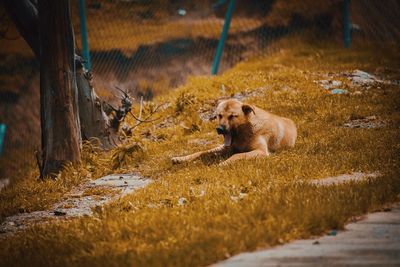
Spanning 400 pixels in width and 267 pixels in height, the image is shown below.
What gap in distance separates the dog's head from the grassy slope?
0.61m

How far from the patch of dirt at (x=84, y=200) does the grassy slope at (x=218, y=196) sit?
21 cm

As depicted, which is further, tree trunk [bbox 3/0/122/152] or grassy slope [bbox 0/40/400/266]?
tree trunk [bbox 3/0/122/152]

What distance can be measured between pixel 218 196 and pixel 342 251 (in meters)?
2.12

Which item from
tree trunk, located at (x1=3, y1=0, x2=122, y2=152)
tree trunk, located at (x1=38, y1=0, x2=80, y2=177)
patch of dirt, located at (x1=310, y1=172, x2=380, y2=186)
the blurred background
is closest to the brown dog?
tree trunk, located at (x1=38, y1=0, x2=80, y2=177)

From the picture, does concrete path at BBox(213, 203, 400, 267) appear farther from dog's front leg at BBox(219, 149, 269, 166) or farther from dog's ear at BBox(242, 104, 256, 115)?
dog's ear at BBox(242, 104, 256, 115)

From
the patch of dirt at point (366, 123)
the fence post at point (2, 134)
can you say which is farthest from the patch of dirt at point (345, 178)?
the fence post at point (2, 134)

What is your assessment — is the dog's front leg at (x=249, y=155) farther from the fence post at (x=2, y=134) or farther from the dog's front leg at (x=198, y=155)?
the fence post at (x=2, y=134)

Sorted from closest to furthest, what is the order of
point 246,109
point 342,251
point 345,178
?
point 342,251 → point 345,178 → point 246,109

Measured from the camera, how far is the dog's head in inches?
340

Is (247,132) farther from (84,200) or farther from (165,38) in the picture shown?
(165,38)

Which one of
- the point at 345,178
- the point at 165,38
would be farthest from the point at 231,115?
the point at 165,38

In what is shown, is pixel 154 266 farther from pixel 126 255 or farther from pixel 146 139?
pixel 146 139

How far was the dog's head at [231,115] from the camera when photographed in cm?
862

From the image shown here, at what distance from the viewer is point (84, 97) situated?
34.7 feet
